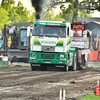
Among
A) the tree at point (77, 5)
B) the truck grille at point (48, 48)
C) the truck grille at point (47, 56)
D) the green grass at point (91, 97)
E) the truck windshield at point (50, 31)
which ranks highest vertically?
the tree at point (77, 5)

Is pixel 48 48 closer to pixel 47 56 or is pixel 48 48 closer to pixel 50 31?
pixel 47 56

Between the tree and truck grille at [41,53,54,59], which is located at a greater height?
the tree

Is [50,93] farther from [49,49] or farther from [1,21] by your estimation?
[1,21]

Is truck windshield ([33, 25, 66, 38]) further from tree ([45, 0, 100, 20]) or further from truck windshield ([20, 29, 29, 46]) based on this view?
tree ([45, 0, 100, 20])

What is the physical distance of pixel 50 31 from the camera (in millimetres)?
20094

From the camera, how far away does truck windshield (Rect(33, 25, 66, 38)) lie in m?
20.0

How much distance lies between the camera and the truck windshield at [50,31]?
20.0 meters

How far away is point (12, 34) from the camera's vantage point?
34.5 meters

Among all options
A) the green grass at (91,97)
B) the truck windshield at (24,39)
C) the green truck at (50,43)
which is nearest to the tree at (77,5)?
the truck windshield at (24,39)

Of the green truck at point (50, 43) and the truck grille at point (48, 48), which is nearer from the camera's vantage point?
the green truck at point (50, 43)

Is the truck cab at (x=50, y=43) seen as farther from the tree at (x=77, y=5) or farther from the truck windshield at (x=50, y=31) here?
the tree at (x=77, y=5)

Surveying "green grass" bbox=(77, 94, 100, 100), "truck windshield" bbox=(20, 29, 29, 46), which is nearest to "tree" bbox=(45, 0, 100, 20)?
"truck windshield" bbox=(20, 29, 29, 46)

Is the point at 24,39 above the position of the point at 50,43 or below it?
below

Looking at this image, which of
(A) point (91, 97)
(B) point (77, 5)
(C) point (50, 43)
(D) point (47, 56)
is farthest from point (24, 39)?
(A) point (91, 97)
